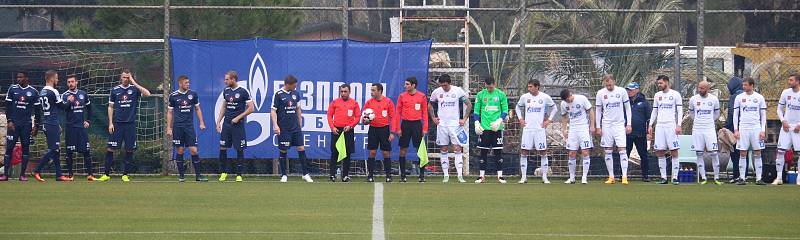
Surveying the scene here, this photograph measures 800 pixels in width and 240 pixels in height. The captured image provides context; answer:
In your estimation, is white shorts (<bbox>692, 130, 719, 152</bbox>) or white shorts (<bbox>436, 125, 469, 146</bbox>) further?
white shorts (<bbox>436, 125, 469, 146</bbox>)

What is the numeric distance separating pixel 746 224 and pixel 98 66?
15202 millimetres

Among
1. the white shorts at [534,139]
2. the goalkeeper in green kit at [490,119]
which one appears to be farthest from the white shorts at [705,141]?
the goalkeeper in green kit at [490,119]

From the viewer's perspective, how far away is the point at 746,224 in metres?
12.9

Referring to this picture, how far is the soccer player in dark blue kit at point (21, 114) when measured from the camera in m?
20.4

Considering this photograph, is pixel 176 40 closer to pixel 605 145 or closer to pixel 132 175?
pixel 132 175

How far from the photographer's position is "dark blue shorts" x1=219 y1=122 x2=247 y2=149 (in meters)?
21.0

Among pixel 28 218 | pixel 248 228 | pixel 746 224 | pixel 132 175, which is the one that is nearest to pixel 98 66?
pixel 132 175

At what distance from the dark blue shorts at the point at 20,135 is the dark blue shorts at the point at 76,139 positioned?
0.64 metres

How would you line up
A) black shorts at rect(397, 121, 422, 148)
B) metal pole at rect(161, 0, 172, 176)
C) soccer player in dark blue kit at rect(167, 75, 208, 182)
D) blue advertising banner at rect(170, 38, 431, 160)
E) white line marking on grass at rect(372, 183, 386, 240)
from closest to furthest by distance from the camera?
1. white line marking on grass at rect(372, 183, 386, 240)
2. soccer player in dark blue kit at rect(167, 75, 208, 182)
3. black shorts at rect(397, 121, 422, 148)
4. metal pole at rect(161, 0, 172, 176)
5. blue advertising banner at rect(170, 38, 431, 160)

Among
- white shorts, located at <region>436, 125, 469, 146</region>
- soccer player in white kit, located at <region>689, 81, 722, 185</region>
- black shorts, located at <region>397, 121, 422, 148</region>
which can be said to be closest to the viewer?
soccer player in white kit, located at <region>689, 81, 722, 185</region>

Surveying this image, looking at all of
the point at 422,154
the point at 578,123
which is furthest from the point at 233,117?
the point at 578,123

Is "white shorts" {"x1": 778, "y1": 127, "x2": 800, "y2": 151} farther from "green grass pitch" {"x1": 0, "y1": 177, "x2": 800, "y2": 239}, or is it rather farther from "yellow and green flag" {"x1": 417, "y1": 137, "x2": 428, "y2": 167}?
"yellow and green flag" {"x1": 417, "y1": 137, "x2": 428, "y2": 167}

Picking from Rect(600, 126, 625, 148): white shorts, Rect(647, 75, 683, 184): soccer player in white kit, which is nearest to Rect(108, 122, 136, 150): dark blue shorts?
Rect(600, 126, 625, 148): white shorts

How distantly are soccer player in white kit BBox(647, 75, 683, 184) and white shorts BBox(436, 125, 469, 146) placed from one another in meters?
3.18
